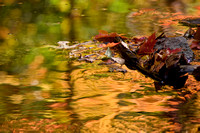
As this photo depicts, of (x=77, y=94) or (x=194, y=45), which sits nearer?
(x=77, y=94)

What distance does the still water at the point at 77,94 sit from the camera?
1097mm

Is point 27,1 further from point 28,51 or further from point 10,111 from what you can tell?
point 10,111

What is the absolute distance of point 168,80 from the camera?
4.76ft

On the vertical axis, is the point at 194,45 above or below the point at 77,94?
above

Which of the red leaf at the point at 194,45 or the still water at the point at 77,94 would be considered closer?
the still water at the point at 77,94

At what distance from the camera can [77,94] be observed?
4.47ft

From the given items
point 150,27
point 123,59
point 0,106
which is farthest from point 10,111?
Answer: point 150,27

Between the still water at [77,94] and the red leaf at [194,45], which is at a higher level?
the red leaf at [194,45]

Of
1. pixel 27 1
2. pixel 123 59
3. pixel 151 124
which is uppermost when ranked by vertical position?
pixel 27 1

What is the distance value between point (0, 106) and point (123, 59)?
66 centimetres

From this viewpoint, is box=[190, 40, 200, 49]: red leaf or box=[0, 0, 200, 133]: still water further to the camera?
box=[190, 40, 200, 49]: red leaf

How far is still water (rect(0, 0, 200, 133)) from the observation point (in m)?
1.10

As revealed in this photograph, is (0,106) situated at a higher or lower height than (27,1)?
lower

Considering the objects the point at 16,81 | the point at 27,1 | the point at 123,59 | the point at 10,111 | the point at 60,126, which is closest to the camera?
the point at 60,126
